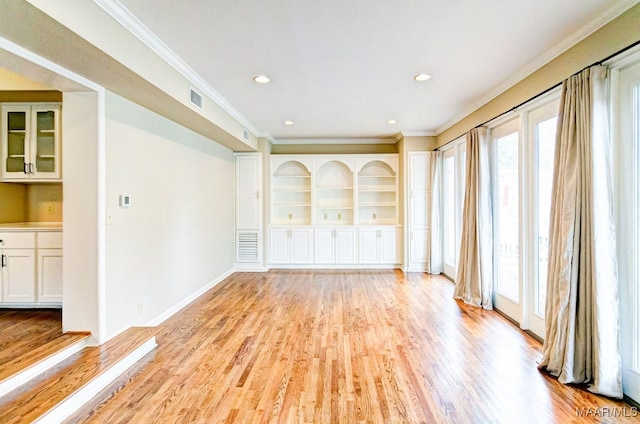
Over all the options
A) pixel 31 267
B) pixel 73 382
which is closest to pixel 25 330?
pixel 31 267

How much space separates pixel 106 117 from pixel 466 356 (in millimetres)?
3934

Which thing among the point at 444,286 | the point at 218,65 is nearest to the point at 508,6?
the point at 218,65

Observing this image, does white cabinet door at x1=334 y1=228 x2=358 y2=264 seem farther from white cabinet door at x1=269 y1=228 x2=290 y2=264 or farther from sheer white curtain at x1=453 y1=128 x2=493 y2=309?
sheer white curtain at x1=453 y1=128 x2=493 y2=309

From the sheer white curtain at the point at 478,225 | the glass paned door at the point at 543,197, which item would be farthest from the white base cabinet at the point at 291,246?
the glass paned door at the point at 543,197

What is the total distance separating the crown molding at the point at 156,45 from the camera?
222 centimetres

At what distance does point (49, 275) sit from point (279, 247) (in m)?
3.99

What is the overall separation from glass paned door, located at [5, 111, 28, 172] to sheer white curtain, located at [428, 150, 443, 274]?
6088 millimetres

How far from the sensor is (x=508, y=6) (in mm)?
2256

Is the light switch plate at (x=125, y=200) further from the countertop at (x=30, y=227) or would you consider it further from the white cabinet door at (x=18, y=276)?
the white cabinet door at (x=18, y=276)

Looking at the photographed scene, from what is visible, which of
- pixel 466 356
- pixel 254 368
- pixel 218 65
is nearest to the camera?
pixel 254 368

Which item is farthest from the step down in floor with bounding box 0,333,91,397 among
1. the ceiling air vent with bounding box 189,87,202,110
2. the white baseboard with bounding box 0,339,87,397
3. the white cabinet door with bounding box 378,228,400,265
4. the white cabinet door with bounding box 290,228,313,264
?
the white cabinet door with bounding box 378,228,400,265

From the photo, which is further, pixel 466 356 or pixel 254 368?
pixel 466 356

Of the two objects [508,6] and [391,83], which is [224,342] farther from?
[508,6]

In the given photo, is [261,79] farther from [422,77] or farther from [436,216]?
[436,216]
